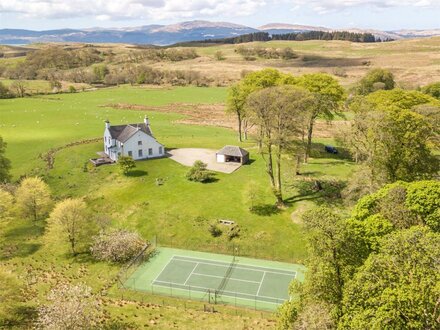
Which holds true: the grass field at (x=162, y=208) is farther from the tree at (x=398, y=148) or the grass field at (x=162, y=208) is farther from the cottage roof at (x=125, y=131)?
the tree at (x=398, y=148)

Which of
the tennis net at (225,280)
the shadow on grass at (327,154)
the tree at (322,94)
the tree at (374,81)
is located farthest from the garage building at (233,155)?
the tree at (374,81)

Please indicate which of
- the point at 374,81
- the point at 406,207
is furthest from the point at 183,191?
the point at 374,81

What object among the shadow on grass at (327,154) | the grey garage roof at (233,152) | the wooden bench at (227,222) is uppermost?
the grey garage roof at (233,152)

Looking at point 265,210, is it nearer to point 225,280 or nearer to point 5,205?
point 225,280

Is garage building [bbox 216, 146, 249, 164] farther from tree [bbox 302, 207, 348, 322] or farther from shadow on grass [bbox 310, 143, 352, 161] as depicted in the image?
tree [bbox 302, 207, 348, 322]

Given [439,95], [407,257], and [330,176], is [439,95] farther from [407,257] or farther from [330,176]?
[407,257]

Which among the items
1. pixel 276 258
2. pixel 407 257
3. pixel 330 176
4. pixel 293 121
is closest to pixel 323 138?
pixel 330 176
